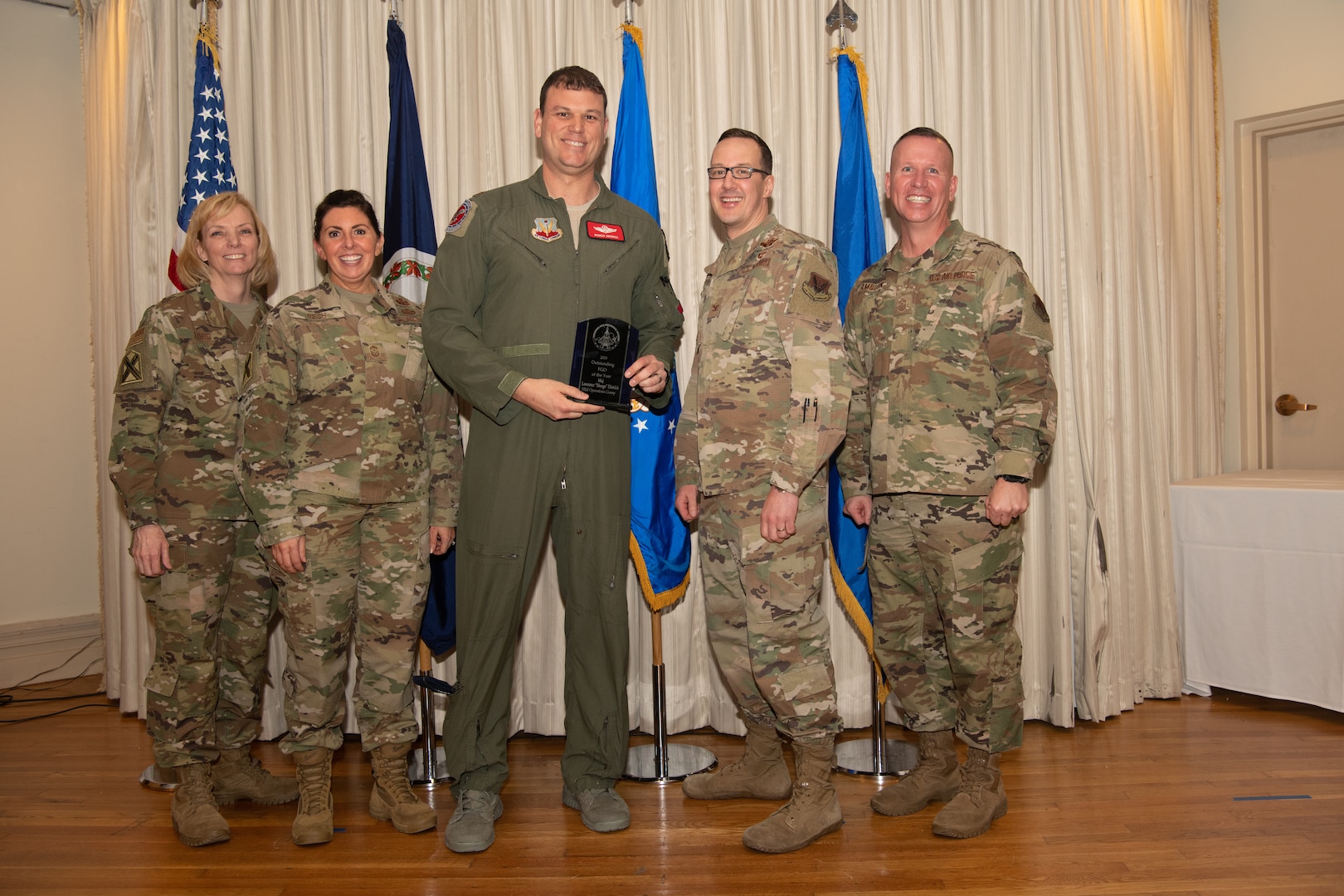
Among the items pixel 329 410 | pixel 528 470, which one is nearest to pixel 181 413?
pixel 329 410

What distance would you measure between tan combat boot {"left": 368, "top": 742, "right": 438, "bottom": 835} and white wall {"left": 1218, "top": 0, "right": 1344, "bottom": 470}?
12.7 ft

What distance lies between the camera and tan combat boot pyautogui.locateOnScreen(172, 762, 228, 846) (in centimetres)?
251

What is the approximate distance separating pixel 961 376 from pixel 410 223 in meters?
2.00

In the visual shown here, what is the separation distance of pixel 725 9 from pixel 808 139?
60cm

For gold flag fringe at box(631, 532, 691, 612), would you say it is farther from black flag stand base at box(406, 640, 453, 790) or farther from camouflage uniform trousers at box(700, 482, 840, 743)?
black flag stand base at box(406, 640, 453, 790)

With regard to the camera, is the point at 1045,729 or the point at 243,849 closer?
the point at 243,849

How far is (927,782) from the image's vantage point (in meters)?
2.64

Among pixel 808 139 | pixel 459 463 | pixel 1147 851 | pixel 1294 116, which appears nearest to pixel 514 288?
pixel 459 463

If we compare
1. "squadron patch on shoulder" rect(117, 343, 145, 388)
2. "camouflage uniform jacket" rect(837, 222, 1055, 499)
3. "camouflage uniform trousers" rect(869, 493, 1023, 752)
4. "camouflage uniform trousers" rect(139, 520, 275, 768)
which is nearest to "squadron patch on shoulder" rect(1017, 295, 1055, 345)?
"camouflage uniform jacket" rect(837, 222, 1055, 499)

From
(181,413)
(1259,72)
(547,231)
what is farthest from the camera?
(1259,72)

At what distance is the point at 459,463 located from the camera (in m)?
2.78

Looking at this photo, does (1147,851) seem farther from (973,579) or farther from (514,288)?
(514,288)

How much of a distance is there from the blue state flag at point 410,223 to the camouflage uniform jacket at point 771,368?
1.07 m

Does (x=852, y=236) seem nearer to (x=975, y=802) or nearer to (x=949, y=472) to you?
(x=949, y=472)
